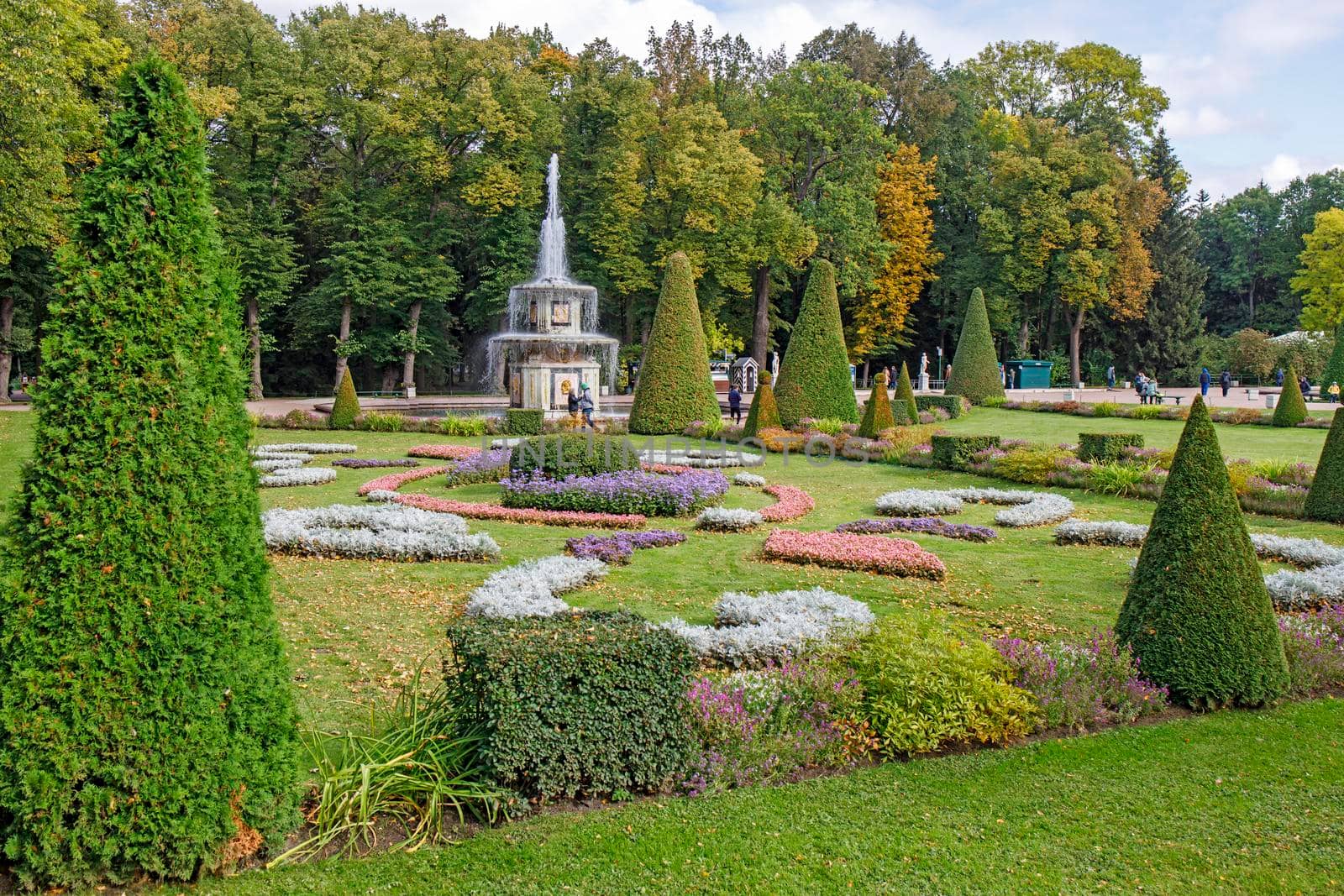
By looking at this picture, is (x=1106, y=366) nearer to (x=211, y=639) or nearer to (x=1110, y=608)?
(x=1110, y=608)

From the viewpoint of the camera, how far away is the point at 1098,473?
576 inches

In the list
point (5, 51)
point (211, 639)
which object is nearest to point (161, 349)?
point (211, 639)

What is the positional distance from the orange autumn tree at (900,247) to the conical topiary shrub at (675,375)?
2059 centimetres

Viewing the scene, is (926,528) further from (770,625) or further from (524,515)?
(770,625)

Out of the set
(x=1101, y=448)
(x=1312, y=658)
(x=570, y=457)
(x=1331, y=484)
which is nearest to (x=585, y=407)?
(x=570, y=457)

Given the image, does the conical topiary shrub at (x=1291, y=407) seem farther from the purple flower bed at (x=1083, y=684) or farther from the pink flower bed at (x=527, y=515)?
the purple flower bed at (x=1083, y=684)

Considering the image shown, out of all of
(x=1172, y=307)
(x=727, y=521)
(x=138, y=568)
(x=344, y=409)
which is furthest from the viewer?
(x=1172, y=307)

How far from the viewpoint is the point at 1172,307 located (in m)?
44.8

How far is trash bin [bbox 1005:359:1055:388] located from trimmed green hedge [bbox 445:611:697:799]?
41.0 metres

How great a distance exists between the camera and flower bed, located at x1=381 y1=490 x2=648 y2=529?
1154 cm

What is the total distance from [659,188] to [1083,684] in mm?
33738

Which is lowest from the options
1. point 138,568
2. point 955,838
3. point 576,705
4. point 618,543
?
point 955,838

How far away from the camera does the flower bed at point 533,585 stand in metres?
7.29

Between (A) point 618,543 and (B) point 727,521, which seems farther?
(B) point 727,521
